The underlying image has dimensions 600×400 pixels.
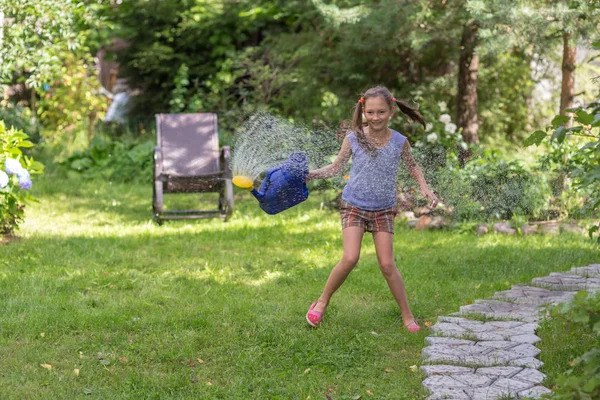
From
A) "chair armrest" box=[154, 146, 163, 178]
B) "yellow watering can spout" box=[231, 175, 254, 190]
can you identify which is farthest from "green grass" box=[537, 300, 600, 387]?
"chair armrest" box=[154, 146, 163, 178]

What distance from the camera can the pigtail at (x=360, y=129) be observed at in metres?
4.28

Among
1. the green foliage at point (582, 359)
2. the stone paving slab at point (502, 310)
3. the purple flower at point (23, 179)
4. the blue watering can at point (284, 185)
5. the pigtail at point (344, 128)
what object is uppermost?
the pigtail at point (344, 128)

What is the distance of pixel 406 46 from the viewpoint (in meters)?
10.4

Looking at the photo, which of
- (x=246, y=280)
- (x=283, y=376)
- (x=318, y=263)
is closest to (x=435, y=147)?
(x=318, y=263)

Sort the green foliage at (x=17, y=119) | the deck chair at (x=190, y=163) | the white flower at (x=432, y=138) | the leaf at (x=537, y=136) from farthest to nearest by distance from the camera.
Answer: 1. the green foliage at (x=17, y=119)
2. the white flower at (x=432, y=138)
3. the deck chair at (x=190, y=163)
4. the leaf at (x=537, y=136)

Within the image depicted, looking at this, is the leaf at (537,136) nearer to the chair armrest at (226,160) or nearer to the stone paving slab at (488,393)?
the stone paving slab at (488,393)

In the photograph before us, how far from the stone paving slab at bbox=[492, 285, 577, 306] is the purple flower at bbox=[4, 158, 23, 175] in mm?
3526

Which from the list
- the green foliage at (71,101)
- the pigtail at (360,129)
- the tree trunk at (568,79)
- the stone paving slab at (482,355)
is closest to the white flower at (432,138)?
the tree trunk at (568,79)

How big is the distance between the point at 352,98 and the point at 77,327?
7124 millimetres

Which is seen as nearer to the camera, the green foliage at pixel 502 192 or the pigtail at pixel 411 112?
the pigtail at pixel 411 112

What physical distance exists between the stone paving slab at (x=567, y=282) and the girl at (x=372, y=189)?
1234 mm

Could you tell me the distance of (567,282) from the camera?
17.0 feet

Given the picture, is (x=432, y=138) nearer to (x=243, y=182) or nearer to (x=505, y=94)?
(x=505, y=94)

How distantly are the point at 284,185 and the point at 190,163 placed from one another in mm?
4296
